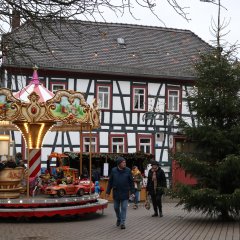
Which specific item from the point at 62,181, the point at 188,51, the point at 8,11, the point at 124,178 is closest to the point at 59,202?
Answer: the point at 62,181

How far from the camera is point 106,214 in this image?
1905 centimetres

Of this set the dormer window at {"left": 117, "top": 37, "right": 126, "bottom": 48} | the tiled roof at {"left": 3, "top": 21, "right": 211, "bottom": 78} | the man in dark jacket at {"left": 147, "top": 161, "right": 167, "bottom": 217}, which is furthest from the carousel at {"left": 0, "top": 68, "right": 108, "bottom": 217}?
the dormer window at {"left": 117, "top": 37, "right": 126, "bottom": 48}

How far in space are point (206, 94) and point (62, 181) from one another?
5689 millimetres

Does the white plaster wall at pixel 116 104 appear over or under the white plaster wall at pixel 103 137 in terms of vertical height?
over

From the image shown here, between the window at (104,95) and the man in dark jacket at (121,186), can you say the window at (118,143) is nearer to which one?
the window at (104,95)

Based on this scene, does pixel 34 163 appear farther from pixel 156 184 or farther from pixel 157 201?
pixel 157 201

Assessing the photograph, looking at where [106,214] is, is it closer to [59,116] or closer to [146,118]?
[59,116]

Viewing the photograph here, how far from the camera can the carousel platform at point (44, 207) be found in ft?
54.1

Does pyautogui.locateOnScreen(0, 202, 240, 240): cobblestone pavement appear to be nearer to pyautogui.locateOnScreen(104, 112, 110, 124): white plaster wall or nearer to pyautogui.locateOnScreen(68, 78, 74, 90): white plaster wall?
pyautogui.locateOnScreen(104, 112, 110, 124): white plaster wall

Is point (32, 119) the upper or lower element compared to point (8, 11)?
lower

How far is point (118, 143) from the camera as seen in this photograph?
3553 cm

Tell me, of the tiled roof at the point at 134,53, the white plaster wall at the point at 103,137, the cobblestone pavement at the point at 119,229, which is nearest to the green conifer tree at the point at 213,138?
the cobblestone pavement at the point at 119,229

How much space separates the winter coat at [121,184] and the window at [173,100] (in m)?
22.5

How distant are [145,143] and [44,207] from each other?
63.9 ft
